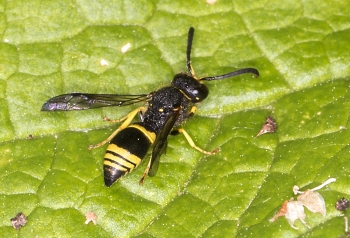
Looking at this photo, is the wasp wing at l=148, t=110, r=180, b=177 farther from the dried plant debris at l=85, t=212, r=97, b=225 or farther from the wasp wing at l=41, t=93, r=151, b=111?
the dried plant debris at l=85, t=212, r=97, b=225

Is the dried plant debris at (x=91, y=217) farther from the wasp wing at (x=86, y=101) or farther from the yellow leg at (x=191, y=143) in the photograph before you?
the yellow leg at (x=191, y=143)

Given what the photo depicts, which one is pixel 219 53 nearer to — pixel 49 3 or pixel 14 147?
pixel 49 3

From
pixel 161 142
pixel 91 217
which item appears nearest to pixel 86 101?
pixel 161 142

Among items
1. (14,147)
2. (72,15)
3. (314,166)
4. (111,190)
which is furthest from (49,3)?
(314,166)

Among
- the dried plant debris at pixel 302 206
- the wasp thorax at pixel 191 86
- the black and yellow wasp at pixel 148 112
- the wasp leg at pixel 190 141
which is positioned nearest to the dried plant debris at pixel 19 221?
the black and yellow wasp at pixel 148 112

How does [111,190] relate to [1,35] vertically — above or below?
below

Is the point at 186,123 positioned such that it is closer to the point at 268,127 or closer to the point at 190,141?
the point at 190,141
